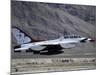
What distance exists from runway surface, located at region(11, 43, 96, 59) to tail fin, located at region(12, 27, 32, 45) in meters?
0.13

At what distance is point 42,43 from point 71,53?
40 centimetres

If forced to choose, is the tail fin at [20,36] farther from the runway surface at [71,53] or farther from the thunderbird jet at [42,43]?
the runway surface at [71,53]

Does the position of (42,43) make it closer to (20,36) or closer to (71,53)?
(20,36)

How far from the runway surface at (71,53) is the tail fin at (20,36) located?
134 millimetres

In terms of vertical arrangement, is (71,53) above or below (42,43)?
below

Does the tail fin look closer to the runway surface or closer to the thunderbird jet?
the thunderbird jet

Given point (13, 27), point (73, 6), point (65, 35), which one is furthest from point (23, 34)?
point (73, 6)

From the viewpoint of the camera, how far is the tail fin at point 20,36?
7.97 ft

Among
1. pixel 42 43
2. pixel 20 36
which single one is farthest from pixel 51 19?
pixel 20 36

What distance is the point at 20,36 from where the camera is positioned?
246cm

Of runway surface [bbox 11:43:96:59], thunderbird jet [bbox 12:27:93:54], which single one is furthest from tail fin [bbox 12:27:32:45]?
runway surface [bbox 11:43:96:59]

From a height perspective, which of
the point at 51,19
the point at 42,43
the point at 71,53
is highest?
the point at 51,19
